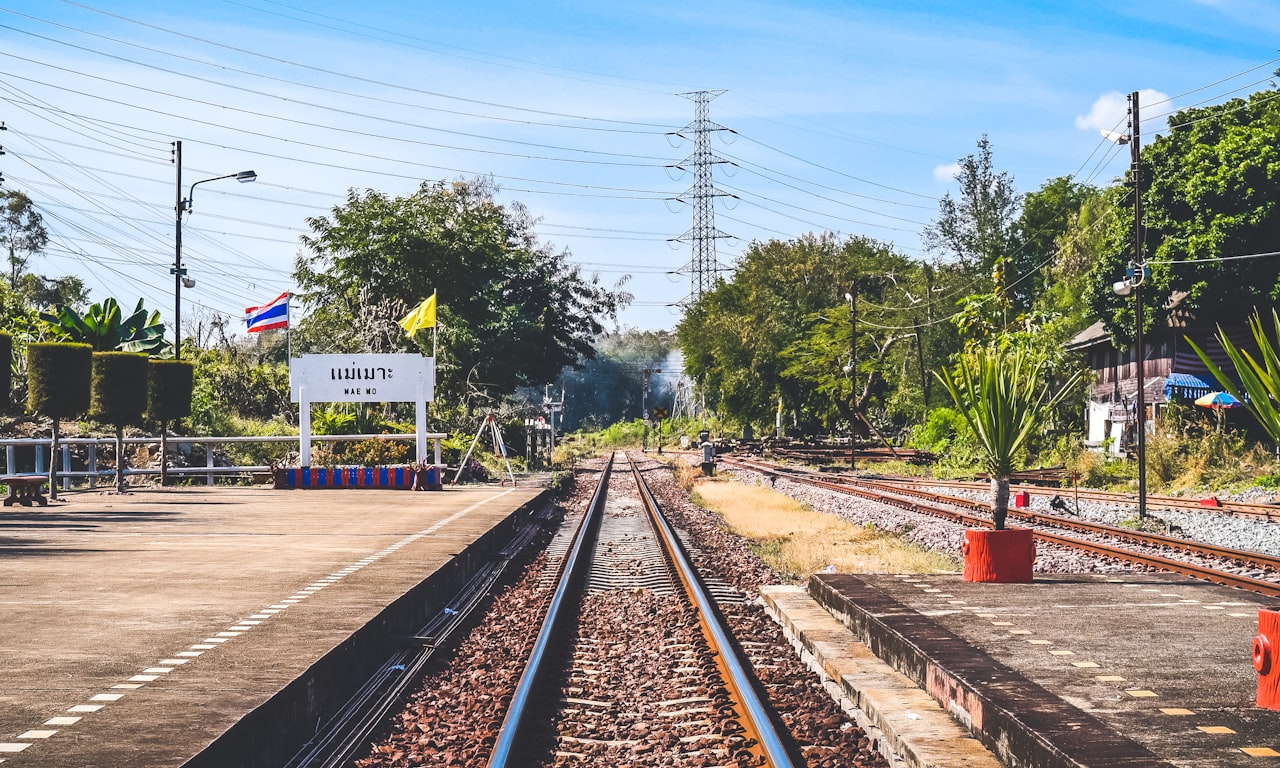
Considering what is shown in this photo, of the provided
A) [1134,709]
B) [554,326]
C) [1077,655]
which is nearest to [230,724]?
[1134,709]

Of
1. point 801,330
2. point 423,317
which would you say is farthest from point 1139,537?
point 801,330

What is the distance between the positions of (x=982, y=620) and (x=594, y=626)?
3657 millimetres

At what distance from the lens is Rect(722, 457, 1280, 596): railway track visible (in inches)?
542

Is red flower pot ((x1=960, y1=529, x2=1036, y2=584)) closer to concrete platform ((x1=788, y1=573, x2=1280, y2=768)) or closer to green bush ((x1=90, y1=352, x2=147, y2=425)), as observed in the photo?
concrete platform ((x1=788, y1=573, x2=1280, y2=768))

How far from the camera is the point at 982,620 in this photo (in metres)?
9.50

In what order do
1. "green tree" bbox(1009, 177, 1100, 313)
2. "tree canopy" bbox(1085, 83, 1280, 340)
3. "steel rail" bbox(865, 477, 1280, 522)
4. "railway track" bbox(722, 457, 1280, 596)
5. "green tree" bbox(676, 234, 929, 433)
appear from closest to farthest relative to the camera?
"railway track" bbox(722, 457, 1280, 596), "steel rail" bbox(865, 477, 1280, 522), "tree canopy" bbox(1085, 83, 1280, 340), "green tree" bbox(676, 234, 929, 433), "green tree" bbox(1009, 177, 1100, 313)

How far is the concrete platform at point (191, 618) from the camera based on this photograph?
6441mm

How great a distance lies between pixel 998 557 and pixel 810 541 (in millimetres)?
7704

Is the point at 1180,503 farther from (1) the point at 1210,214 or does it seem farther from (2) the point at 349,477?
(2) the point at 349,477

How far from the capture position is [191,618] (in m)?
10.0

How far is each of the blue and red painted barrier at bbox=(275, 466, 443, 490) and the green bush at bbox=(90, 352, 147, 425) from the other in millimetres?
4792

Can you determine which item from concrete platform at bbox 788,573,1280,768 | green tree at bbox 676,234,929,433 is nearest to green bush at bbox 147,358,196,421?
concrete platform at bbox 788,573,1280,768

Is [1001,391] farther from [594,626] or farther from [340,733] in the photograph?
[340,733]

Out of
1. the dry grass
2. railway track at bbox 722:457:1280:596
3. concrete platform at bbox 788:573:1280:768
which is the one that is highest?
concrete platform at bbox 788:573:1280:768
